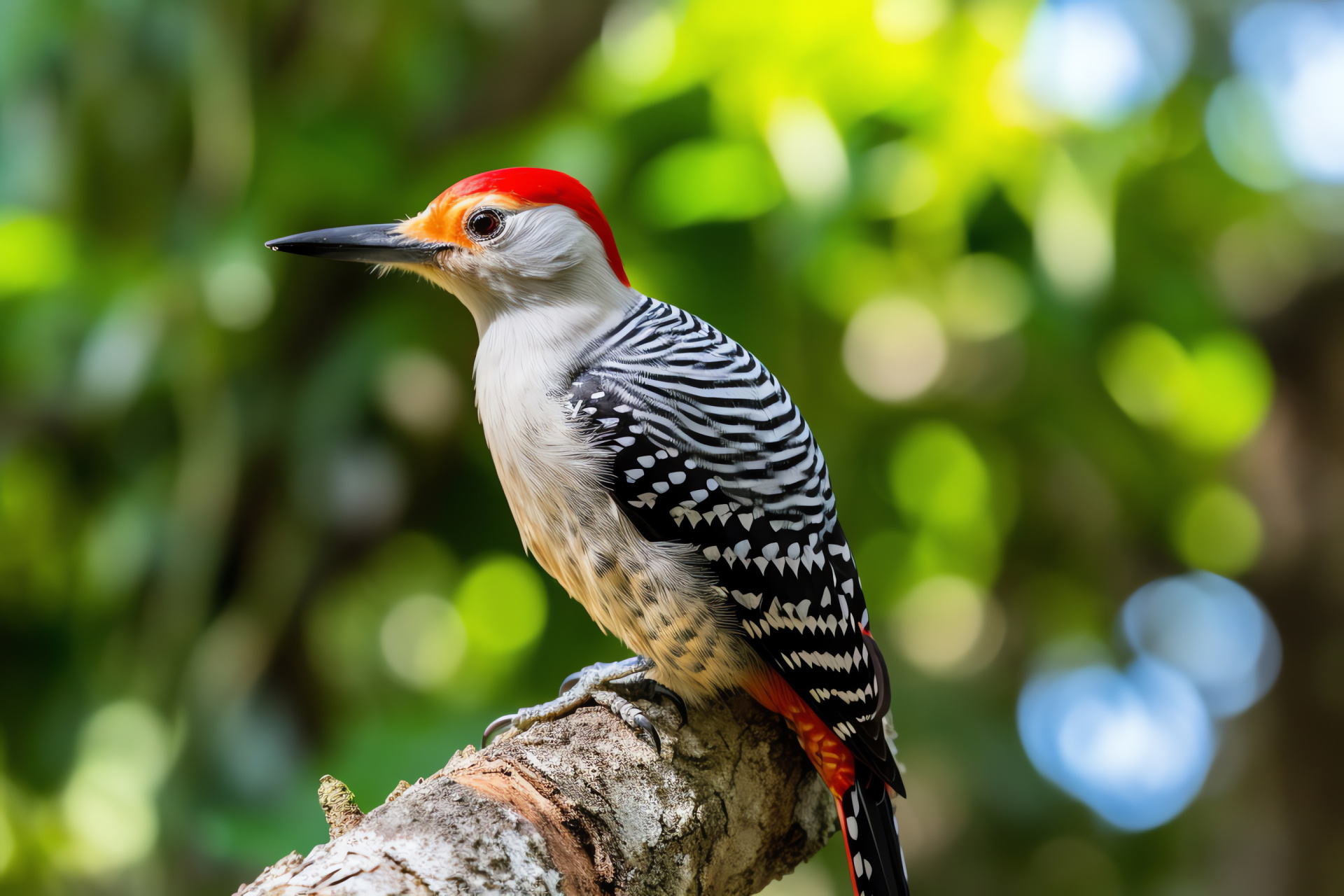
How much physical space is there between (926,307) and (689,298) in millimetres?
825

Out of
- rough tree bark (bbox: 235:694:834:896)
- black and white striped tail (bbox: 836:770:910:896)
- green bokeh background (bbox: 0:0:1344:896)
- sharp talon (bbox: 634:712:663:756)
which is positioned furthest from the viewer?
green bokeh background (bbox: 0:0:1344:896)

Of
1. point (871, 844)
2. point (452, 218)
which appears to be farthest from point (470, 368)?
point (871, 844)

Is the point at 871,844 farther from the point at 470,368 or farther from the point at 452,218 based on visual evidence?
the point at 470,368

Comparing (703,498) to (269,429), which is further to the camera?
(269,429)

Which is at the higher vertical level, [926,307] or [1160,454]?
[926,307]

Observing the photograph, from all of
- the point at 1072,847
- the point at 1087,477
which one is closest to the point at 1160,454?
the point at 1087,477

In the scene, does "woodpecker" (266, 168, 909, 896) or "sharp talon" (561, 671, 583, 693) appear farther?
"sharp talon" (561, 671, 583, 693)

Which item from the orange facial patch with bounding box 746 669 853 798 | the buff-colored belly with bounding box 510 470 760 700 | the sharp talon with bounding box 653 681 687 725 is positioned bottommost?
the orange facial patch with bounding box 746 669 853 798

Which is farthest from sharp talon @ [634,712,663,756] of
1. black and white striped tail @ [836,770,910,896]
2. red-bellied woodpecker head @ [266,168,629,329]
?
red-bellied woodpecker head @ [266,168,629,329]

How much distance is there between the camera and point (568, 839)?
3.81 feet

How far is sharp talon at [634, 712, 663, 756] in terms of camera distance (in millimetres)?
1365

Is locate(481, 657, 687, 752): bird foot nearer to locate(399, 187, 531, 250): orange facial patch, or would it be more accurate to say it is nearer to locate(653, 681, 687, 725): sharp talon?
locate(653, 681, 687, 725): sharp talon

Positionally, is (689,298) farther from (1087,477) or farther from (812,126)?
(1087,477)

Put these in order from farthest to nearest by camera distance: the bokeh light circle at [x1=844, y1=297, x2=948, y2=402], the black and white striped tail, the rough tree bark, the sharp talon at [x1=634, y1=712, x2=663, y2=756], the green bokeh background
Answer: the bokeh light circle at [x1=844, y1=297, x2=948, y2=402] < the green bokeh background < the black and white striped tail < the sharp talon at [x1=634, y1=712, x2=663, y2=756] < the rough tree bark
